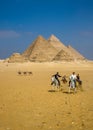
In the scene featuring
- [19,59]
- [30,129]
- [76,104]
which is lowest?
[30,129]

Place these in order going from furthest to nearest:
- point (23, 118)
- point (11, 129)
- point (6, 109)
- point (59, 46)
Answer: point (59, 46)
point (6, 109)
point (23, 118)
point (11, 129)

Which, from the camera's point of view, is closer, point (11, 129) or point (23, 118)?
point (11, 129)

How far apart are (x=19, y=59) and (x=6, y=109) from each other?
375 feet

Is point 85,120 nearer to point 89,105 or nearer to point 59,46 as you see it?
A: point 89,105

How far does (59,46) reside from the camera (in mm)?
197375

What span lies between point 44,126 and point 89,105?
12.4 ft

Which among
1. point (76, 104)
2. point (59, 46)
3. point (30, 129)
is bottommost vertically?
point (30, 129)

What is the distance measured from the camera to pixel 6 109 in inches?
432

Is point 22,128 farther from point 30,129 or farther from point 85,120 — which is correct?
point 85,120

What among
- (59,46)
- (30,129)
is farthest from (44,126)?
(59,46)

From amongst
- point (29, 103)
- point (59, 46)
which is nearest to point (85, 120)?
point (29, 103)

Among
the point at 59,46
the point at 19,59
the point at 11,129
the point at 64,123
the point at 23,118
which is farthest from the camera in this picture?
the point at 59,46

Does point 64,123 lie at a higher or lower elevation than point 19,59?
lower

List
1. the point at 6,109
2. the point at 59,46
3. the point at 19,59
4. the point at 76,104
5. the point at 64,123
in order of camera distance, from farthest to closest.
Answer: the point at 59,46, the point at 19,59, the point at 76,104, the point at 6,109, the point at 64,123
